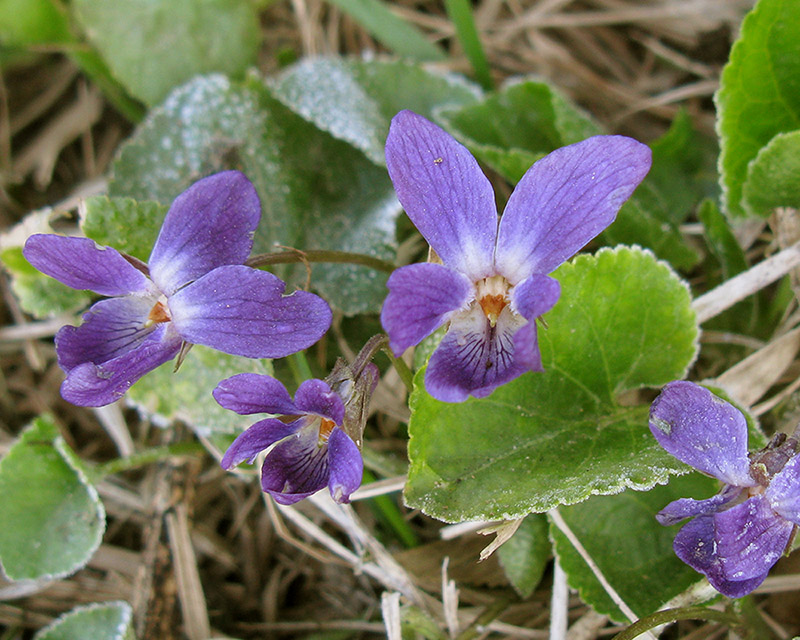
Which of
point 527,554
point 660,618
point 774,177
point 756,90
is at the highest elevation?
point 756,90

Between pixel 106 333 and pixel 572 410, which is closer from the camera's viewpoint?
pixel 106 333

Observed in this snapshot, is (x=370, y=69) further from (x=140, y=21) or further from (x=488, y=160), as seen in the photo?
(x=140, y=21)

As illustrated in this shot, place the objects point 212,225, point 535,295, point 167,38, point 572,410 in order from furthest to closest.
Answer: point 167,38 < point 572,410 < point 212,225 < point 535,295

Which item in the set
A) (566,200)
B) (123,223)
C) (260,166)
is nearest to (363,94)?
(260,166)

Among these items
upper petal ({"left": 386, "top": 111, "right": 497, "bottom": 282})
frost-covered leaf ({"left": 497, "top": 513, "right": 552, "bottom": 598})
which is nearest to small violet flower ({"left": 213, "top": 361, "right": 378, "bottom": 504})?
upper petal ({"left": 386, "top": 111, "right": 497, "bottom": 282})

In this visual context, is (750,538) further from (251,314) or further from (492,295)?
(251,314)

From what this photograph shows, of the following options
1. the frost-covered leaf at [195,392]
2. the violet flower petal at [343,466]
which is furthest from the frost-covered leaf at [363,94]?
the violet flower petal at [343,466]

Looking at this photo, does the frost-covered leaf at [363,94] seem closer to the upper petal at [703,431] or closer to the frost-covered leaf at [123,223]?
the frost-covered leaf at [123,223]
